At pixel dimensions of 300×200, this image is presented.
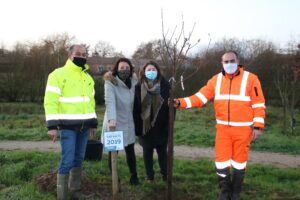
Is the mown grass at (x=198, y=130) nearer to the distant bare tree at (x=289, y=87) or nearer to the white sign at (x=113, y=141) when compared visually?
the distant bare tree at (x=289, y=87)

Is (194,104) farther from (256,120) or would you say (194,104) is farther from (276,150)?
(276,150)

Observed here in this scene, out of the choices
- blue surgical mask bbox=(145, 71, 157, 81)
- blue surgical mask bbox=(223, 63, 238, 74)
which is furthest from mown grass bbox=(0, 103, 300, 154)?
blue surgical mask bbox=(223, 63, 238, 74)

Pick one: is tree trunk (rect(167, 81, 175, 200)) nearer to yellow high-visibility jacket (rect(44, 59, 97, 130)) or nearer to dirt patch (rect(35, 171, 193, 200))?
dirt patch (rect(35, 171, 193, 200))

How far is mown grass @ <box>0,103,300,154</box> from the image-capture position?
11547 mm

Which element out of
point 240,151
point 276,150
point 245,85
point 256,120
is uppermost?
point 245,85

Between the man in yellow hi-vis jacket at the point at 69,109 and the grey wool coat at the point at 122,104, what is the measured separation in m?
0.52

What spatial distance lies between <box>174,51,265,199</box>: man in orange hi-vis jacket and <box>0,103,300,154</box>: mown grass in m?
5.82

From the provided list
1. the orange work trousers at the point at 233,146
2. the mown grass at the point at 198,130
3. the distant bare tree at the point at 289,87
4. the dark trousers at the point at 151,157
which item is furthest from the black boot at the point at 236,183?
the distant bare tree at the point at 289,87

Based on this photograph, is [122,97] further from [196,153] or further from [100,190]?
[196,153]

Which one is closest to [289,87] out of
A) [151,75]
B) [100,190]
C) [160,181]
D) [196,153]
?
[196,153]

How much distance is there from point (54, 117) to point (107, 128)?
1247 mm

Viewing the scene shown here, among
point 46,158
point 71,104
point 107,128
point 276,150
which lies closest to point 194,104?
point 107,128

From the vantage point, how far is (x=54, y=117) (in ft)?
16.9

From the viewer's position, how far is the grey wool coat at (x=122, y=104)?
241 inches
